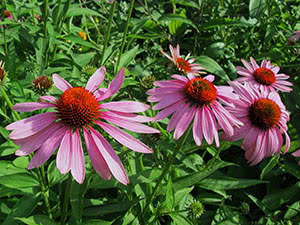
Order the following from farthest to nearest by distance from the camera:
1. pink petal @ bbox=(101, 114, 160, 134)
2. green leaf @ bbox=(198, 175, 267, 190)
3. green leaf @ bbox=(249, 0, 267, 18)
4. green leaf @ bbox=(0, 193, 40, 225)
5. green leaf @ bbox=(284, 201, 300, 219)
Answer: green leaf @ bbox=(249, 0, 267, 18)
green leaf @ bbox=(284, 201, 300, 219)
green leaf @ bbox=(198, 175, 267, 190)
green leaf @ bbox=(0, 193, 40, 225)
pink petal @ bbox=(101, 114, 160, 134)

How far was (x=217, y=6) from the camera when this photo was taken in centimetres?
251

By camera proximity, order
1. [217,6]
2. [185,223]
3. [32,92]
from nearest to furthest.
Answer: [185,223] < [32,92] < [217,6]

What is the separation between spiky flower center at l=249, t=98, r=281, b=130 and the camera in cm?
131

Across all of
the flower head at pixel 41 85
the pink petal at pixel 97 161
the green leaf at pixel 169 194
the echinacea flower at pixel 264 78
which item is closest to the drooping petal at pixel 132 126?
the pink petal at pixel 97 161

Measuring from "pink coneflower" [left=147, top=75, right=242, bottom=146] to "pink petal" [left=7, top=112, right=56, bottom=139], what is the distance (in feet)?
1.33

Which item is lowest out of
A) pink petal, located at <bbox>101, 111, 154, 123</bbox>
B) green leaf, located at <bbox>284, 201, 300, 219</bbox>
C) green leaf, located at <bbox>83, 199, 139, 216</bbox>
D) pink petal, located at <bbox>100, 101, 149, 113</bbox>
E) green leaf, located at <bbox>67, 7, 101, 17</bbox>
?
green leaf, located at <bbox>284, 201, 300, 219</bbox>

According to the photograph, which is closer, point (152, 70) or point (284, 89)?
point (284, 89)

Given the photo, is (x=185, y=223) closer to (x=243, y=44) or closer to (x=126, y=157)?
(x=126, y=157)

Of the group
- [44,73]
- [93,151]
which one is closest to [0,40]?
[44,73]

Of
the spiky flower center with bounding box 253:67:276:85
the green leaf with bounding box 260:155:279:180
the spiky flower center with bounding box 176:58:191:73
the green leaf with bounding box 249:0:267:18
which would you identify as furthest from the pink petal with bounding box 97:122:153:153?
the green leaf with bounding box 249:0:267:18

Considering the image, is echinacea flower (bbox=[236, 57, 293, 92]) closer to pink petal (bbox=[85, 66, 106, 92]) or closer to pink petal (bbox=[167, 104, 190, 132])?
pink petal (bbox=[167, 104, 190, 132])

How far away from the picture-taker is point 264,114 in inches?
51.3

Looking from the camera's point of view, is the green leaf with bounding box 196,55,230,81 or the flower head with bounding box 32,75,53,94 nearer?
the flower head with bounding box 32,75,53,94

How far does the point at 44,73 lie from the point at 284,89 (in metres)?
1.43
